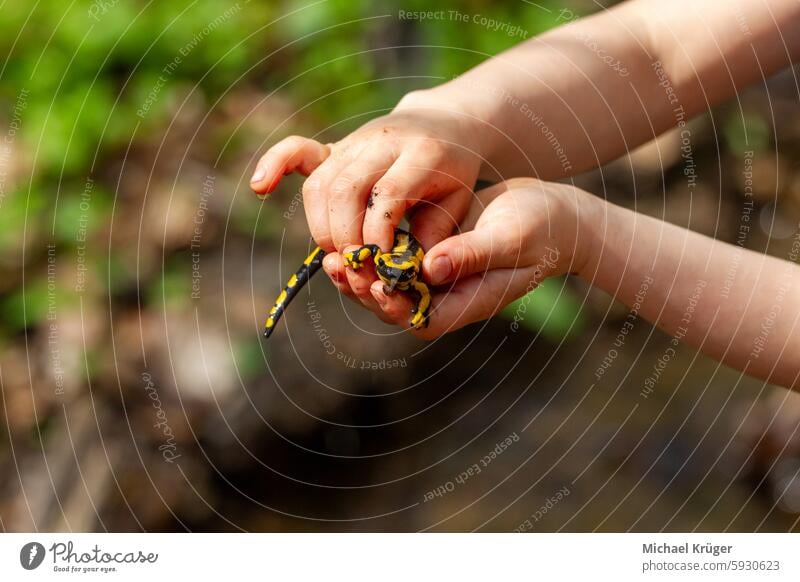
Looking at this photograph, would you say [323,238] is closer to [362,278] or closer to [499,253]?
[362,278]

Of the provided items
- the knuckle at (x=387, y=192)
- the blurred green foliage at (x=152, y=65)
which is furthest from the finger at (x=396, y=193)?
the blurred green foliage at (x=152, y=65)

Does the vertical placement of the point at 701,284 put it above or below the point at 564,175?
below

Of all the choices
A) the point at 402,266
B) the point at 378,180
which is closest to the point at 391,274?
the point at 402,266

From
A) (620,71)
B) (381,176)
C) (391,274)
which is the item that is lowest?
(391,274)

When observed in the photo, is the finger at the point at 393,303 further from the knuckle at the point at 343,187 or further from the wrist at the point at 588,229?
the wrist at the point at 588,229

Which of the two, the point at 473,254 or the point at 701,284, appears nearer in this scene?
the point at 473,254
